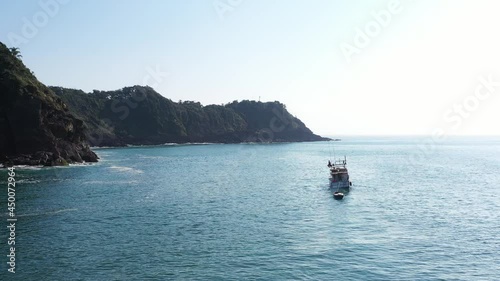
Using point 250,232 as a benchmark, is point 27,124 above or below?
above

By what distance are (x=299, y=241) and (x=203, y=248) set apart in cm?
918

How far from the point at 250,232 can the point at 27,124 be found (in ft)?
267

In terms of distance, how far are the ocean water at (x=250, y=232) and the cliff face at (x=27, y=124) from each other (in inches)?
1144

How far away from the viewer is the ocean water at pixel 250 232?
28656mm

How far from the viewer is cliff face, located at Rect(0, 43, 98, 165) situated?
94750mm

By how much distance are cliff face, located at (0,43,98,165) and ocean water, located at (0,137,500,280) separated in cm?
2906

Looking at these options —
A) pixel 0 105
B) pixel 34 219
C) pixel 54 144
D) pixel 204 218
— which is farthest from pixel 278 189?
pixel 0 105

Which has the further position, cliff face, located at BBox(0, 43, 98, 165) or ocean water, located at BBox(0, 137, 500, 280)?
cliff face, located at BBox(0, 43, 98, 165)

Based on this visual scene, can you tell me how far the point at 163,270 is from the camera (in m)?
28.5

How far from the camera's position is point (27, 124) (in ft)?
314

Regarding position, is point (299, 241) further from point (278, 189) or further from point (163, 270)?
point (278, 189)

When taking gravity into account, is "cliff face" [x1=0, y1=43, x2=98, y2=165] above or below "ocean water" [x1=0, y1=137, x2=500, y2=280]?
above

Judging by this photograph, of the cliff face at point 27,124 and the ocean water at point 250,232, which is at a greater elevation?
the cliff face at point 27,124

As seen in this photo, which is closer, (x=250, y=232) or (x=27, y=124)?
(x=250, y=232)
